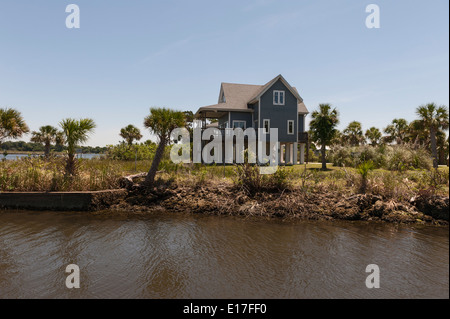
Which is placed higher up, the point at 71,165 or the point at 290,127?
the point at 290,127

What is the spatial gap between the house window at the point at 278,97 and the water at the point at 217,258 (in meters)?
19.9

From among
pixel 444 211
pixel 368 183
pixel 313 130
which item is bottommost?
pixel 444 211

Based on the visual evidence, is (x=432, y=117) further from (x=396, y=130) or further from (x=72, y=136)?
(x=72, y=136)

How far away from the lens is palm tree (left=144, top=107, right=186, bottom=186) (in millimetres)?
14469

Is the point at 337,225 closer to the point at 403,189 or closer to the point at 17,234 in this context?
the point at 403,189

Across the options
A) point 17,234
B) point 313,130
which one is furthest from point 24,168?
point 313,130

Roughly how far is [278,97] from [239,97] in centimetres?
477

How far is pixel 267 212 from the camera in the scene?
11.9 m

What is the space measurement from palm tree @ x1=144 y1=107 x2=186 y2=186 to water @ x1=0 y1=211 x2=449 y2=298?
15.2 feet

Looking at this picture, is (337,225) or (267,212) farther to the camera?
(267,212)

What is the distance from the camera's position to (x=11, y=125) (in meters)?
18.4

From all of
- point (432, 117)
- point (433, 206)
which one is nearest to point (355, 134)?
point (432, 117)

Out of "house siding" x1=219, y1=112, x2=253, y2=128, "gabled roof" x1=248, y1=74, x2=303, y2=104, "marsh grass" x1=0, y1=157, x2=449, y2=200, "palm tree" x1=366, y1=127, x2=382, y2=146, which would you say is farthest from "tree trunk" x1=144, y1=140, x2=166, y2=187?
"palm tree" x1=366, y1=127, x2=382, y2=146

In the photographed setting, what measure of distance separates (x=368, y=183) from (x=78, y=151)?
15935mm
